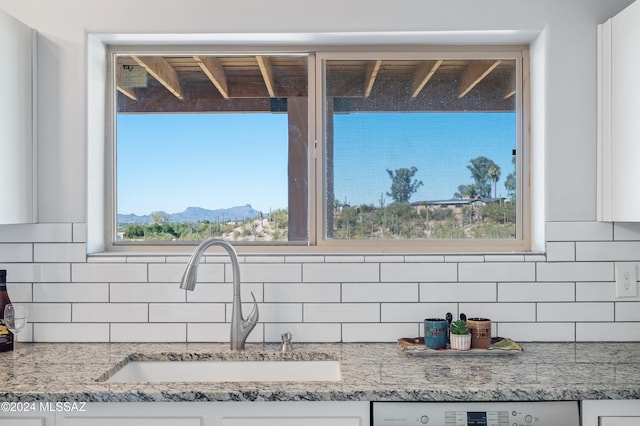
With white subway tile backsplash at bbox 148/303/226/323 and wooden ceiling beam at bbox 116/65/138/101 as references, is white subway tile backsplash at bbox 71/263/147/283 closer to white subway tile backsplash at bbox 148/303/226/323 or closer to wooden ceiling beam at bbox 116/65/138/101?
white subway tile backsplash at bbox 148/303/226/323

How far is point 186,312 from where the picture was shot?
2.46 metres

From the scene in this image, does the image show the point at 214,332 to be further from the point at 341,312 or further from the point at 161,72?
the point at 161,72

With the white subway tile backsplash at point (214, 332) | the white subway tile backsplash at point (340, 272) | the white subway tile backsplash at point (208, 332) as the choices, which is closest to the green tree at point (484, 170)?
the white subway tile backsplash at point (340, 272)

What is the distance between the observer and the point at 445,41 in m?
2.56

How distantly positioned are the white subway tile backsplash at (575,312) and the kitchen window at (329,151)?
11.4 inches

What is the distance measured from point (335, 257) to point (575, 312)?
0.92 metres

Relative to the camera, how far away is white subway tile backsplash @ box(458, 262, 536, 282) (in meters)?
2.44

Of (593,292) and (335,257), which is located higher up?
(335,257)

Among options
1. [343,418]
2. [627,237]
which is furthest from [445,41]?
[343,418]

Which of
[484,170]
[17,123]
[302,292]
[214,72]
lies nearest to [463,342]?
[302,292]

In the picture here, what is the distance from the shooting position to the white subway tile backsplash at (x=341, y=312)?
2443 millimetres

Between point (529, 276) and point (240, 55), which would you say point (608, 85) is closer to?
point (529, 276)

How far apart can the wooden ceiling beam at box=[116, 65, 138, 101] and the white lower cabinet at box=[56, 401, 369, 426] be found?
1324 millimetres

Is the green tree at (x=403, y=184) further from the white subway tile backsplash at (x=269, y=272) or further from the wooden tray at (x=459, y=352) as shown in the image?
the wooden tray at (x=459, y=352)
